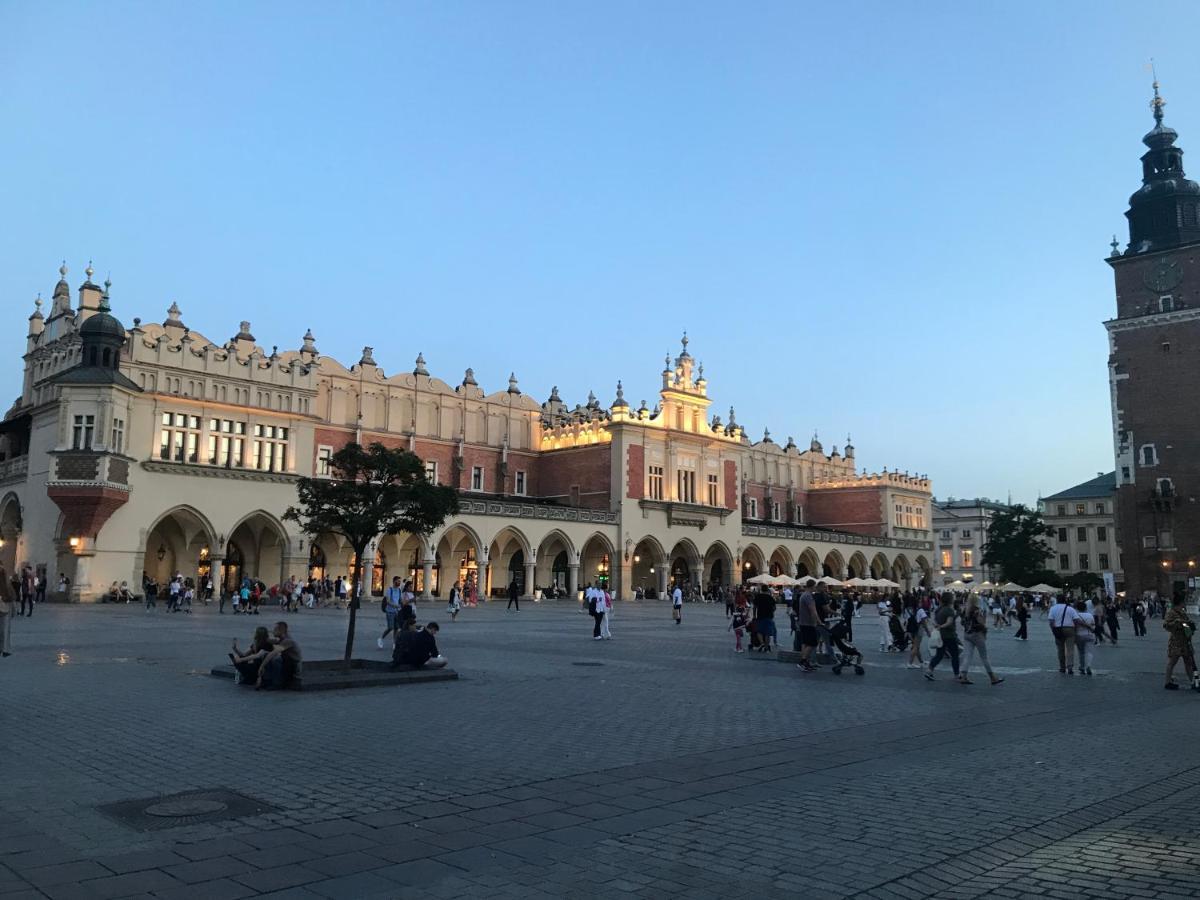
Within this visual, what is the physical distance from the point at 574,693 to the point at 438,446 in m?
44.1

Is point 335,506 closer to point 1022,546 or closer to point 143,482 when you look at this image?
point 143,482

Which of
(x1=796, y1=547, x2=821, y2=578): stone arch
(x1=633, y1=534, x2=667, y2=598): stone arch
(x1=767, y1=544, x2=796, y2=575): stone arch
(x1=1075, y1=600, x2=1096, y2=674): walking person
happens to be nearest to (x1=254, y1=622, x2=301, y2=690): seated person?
→ (x1=1075, y1=600, x2=1096, y2=674): walking person

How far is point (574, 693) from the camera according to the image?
12.8 metres

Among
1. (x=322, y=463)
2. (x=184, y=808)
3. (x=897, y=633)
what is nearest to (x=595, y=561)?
(x=322, y=463)

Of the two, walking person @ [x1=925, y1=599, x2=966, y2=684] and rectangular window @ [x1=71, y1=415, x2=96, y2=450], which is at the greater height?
rectangular window @ [x1=71, y1=415, x2=96, y2=450]

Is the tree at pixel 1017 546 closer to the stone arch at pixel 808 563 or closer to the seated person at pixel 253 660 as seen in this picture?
the stone arch at pixel 808 563

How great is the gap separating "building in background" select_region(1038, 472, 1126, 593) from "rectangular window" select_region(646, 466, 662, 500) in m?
50.3

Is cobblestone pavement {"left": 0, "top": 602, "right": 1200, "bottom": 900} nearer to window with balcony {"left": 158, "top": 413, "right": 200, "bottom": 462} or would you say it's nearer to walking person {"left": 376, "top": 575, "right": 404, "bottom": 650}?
walking person {"left": 376, "top": 575, "right": 404, "bottom": 650}

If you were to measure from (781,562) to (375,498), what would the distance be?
190 feet

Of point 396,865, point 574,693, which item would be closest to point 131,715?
point 574,693

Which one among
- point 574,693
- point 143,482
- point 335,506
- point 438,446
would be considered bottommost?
point 574,693

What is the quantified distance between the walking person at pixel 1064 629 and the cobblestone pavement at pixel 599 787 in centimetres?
225

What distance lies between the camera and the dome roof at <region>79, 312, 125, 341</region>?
38.1m

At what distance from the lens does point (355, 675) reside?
1347 cm
